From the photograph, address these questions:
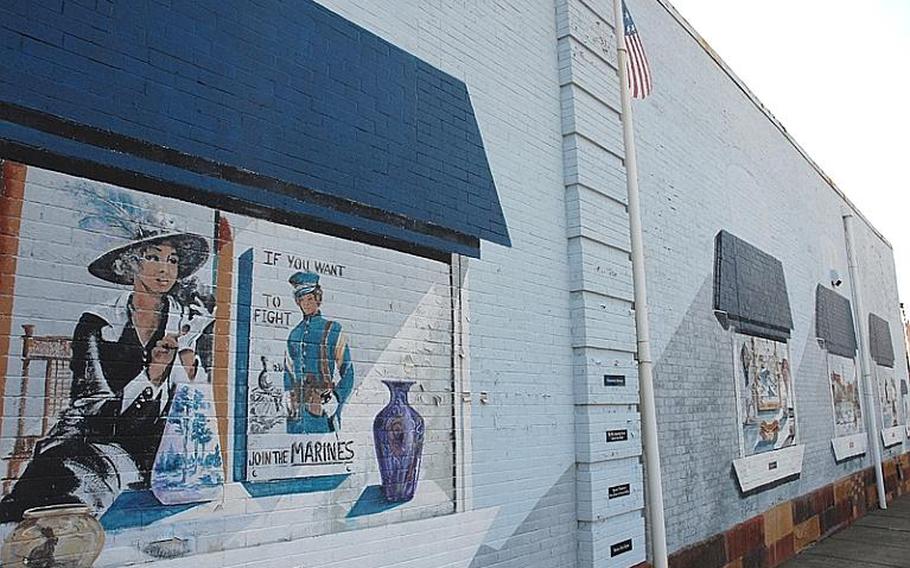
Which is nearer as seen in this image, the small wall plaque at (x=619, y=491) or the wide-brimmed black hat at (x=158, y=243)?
the wide-brimmed black hat at (x=158, y=243)

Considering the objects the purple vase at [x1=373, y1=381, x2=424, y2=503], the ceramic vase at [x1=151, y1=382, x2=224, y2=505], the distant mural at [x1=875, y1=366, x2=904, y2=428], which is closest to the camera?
the ceramic vase at [x1=151, y1=382, x2=224, y2=505]

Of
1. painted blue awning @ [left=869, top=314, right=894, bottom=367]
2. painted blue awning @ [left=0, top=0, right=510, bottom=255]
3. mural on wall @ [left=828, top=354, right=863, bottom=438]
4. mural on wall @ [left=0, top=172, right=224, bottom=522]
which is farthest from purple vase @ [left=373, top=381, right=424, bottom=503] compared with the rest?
painted blue awning @ [left=869, top=314, right=894, bottom=367]

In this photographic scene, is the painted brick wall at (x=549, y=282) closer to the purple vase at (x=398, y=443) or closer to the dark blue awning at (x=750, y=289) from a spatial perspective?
the purple vase at (x=398, y=443)

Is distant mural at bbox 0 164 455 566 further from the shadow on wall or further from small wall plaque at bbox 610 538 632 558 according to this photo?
small wall plaque at bbox 610 538 632 558

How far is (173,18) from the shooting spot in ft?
11.6

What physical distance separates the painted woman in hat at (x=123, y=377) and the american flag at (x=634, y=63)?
5.17 meters

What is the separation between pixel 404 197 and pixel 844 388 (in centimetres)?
1272

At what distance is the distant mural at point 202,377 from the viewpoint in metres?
2.93

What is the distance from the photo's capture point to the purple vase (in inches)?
170

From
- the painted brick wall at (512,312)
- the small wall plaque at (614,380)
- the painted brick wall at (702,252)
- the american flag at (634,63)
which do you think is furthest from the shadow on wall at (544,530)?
the american flag at (634,63)

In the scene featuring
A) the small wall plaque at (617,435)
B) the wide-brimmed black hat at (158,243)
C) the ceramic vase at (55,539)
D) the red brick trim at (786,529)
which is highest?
the wide-brimmed black hat at (158,243)

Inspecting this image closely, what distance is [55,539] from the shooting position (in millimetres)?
2834

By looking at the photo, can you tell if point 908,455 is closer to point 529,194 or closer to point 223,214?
point 529,194

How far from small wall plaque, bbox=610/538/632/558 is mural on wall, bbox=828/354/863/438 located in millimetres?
8768
